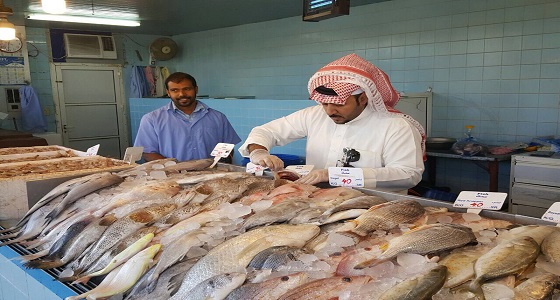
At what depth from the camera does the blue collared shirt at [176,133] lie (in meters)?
4.48

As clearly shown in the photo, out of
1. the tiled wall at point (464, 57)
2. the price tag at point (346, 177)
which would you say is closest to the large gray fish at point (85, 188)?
the price tag at point (346, 177)

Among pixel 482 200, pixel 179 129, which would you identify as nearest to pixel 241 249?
pixel 482 200

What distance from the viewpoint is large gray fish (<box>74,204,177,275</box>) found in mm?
1834

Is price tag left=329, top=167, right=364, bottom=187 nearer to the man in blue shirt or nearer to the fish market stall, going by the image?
the fish market stall

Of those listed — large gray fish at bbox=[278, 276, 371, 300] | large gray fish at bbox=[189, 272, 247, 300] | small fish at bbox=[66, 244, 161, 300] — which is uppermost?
large gray fish at bbox=[278, 276, 371, 300]

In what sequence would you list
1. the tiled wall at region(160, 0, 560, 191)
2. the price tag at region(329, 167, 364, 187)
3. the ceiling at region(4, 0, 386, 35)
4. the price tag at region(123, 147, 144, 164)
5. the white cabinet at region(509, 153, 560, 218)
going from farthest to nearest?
the ceiling at region(4, 0, 386, 35) < the tiled wall at region(160, 0, 560, 191) < the white cabinet at region(509, 153, 560, 218) < the price tag at region(123, 147, 144, 164) < the price tag at region(329, 167, 364, 187)

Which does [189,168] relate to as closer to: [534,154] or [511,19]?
[534,154]

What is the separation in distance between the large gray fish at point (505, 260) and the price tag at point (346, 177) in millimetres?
948

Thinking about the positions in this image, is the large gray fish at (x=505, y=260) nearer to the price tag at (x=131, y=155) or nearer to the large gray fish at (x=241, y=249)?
the large gray fish at (x=241, y=249)

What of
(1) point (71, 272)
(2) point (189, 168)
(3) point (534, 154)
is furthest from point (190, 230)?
(3) point (534, 154)

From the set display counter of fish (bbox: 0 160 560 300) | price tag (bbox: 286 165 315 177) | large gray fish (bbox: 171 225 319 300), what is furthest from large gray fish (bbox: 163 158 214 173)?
large gray fish (bbox: 171 225 319 300)

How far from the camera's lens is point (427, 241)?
145cm

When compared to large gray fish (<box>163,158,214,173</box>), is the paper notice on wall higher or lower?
higher

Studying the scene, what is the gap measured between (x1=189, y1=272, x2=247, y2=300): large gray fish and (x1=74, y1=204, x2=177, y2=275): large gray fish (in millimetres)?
608
